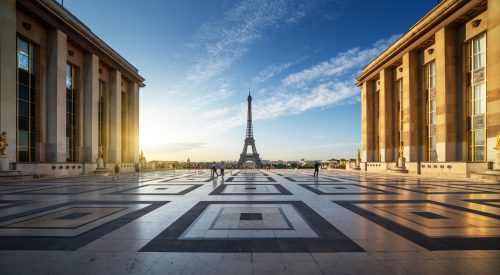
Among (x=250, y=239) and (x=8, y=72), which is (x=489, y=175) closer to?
(x=250, y=239)

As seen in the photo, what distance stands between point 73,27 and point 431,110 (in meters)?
51.0

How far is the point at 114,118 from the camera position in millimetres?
46938

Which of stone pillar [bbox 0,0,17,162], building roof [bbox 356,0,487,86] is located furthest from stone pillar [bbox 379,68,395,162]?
stone pillar [bbox 0,0,17,162]

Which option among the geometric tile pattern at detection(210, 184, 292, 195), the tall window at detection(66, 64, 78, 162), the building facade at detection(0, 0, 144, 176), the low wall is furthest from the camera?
the tall window at detection(66, 64, 78, 162)

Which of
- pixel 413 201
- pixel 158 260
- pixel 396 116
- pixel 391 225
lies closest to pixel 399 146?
pixel 396 116

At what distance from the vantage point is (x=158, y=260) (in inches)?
200

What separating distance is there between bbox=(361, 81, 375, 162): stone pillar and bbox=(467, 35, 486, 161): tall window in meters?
22.5

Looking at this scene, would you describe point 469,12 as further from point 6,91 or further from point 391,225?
point 6,91

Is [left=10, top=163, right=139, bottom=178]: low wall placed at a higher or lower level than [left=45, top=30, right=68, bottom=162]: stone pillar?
lower

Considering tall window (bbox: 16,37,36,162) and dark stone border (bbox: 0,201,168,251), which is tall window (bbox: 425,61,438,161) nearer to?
dark stone border (bbox: 0,201,168,251)

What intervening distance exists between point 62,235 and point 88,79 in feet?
133

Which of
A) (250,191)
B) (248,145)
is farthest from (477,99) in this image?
(248,145)

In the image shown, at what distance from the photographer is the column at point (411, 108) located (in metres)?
37.6

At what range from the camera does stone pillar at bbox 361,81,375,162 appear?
171 ft
